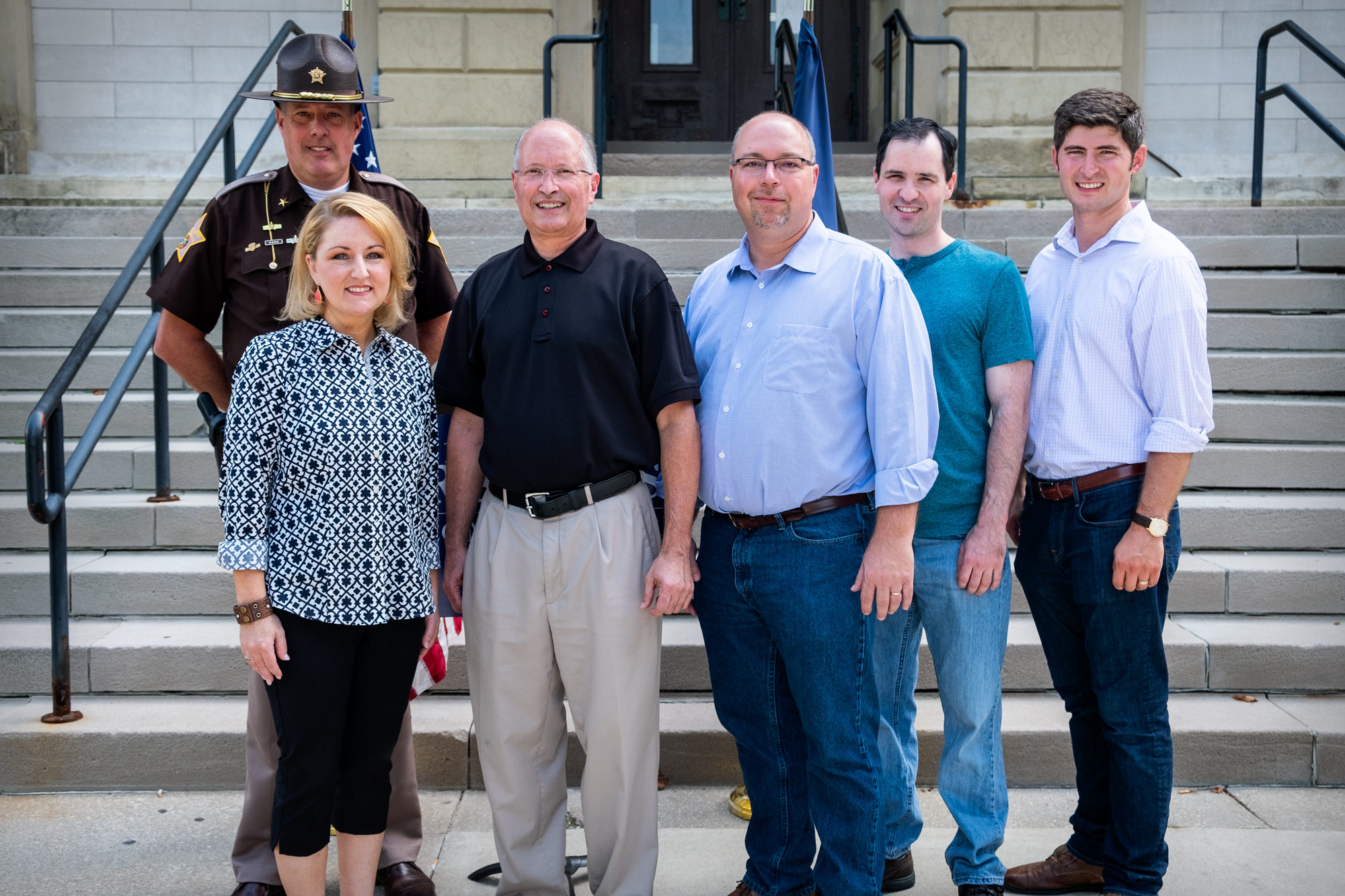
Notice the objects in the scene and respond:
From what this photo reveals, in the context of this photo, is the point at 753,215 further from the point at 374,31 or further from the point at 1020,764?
the point at 374,31

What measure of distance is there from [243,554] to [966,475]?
174 cm

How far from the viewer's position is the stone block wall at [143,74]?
8062 millimetres

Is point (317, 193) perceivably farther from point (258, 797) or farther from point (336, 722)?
point (258, 797)

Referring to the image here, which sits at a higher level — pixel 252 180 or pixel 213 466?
pixel 252 180

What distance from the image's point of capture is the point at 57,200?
759 centimetres

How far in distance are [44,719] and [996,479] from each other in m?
3.20

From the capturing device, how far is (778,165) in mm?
2674

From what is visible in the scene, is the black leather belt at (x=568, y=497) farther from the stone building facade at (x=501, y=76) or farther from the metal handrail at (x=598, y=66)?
the stone building facade at (x=501, y=76)

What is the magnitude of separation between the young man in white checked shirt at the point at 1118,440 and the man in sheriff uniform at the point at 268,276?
1.76 meters

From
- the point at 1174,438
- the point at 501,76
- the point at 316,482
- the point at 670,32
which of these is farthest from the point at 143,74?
the point at 1174,438

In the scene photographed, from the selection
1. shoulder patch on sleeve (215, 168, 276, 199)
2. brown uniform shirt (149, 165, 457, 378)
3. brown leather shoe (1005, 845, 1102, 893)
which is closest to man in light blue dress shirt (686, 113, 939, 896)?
brown leather shoe (1005, 845, 1102, 893)

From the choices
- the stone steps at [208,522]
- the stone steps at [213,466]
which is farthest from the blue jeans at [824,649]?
the stone steps at [213,466]

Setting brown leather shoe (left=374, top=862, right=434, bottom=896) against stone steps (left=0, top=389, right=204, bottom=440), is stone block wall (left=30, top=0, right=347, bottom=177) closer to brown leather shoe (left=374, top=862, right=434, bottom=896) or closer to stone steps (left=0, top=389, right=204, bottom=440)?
stone steps (left=0, top=389, right=204, bottom=440)

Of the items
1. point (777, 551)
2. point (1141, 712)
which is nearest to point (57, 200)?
point (777, 551)
